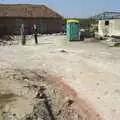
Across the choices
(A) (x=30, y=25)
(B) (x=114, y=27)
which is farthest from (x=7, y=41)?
(A) (x=30, y=25)

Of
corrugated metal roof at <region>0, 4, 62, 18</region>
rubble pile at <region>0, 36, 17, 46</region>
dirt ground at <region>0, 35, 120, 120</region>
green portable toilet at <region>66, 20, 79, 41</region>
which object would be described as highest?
corrugated metal roof at <region>0, 4, 62, 18</region>

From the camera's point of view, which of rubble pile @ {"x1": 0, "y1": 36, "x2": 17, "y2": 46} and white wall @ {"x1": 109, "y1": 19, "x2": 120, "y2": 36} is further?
white wall @ {"x1": 109, "y1": 19, "x2": 120, "y2": 36}

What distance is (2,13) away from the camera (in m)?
55.4

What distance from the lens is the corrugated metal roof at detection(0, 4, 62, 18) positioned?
56.1m

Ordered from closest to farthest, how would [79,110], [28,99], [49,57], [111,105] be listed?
1. [28,99]
2. [79,110]
3. [111,105]
4. [49,57]

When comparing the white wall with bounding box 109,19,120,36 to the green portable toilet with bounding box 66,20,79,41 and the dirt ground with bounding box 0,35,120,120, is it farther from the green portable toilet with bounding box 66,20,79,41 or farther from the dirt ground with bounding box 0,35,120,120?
the dirt ground with bounding box 0,35,120,120

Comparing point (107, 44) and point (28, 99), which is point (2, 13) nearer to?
point (107, 44)

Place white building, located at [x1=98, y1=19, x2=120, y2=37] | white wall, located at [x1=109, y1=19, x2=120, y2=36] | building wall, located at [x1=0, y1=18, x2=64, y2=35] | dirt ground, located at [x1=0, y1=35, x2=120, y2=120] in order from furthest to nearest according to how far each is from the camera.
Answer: building wall, located at [x1=0, y1=18, x2=64, y2=35] < white building, located at [x1=98, y1=19, x2=120, y2=37] < white wall, located at [x1=109, y1=19, x2=120, y2=36] < dirt ground, located at [x1=0, y1=35, x2=120, y2=120]

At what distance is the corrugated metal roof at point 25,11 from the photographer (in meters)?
56.1

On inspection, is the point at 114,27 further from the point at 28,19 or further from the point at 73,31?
the point at 28,19

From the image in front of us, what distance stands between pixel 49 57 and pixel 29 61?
7.35 ft

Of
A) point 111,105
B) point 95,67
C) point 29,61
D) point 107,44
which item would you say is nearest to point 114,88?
point 111,105

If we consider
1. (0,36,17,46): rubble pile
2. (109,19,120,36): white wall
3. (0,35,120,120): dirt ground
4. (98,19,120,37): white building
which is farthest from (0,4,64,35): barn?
(0,35,120,120): dirt ground

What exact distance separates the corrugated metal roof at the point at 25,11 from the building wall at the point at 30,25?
718 mm
